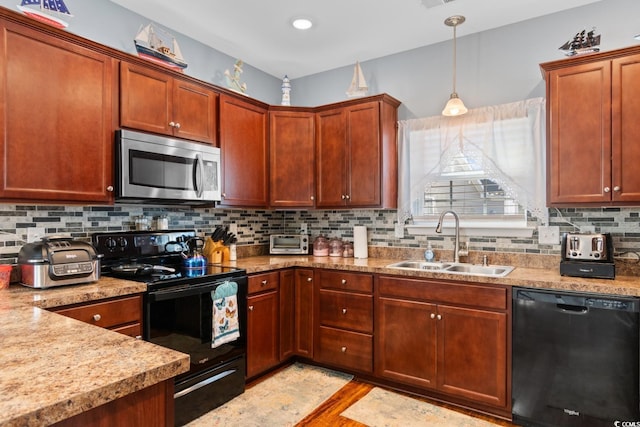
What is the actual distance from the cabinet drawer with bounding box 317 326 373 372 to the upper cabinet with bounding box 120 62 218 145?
1748 mm

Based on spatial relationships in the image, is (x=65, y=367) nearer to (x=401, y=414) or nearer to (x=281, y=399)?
(x=281, y=399)

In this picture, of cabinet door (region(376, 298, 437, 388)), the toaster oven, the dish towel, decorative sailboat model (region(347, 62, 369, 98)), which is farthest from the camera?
the toaster oven

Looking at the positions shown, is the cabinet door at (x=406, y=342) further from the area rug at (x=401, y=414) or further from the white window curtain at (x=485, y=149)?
the white window curtain at (x=485, y=149)

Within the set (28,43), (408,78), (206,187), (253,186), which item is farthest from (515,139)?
(28,43)

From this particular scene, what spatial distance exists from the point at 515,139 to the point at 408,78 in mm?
1043

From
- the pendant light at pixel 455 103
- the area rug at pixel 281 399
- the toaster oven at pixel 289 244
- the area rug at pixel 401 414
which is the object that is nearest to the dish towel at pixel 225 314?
the area rug at pixel 281 399

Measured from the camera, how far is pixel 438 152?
319 centimetres

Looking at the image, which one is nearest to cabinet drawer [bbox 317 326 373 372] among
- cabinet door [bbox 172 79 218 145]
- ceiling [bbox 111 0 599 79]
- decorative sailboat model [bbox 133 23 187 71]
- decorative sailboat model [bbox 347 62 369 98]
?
cabinet door [bbox 172 79 218 145]

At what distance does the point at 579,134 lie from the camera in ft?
7.77

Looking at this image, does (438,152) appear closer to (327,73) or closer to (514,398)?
(327,73)

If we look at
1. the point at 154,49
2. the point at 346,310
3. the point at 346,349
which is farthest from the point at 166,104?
the point at 346,349

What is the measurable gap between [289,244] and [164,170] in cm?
144

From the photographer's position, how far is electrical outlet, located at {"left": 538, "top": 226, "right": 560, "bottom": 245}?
8.87 feet

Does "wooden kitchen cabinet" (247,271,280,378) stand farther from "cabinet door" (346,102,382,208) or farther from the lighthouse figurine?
the lighthouse figurine
